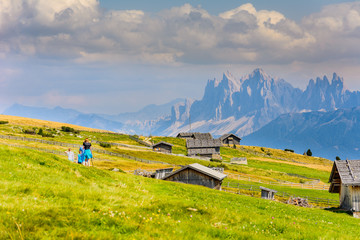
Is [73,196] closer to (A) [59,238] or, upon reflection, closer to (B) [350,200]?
(A) [59,238]

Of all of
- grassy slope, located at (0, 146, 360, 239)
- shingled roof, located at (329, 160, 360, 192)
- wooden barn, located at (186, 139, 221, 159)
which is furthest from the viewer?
wooden barn, located at (186, 139, 221, 159)

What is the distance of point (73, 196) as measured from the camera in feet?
48.6

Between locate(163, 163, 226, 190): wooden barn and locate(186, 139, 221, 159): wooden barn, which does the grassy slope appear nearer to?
locate(163, 163, 226, 190): wooden barn

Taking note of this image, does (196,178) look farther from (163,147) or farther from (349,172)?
(163,147)

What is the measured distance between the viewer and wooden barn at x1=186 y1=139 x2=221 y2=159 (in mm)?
140500

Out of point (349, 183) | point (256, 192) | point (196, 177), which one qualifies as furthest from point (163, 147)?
point (349, 183)

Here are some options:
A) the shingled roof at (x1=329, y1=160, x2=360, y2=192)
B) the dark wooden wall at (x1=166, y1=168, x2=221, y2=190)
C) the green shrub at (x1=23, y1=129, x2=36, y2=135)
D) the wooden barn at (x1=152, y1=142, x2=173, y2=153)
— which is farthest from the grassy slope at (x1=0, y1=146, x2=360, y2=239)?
the green shrub at (x1=23, y1=129, x2=36, y2=135)

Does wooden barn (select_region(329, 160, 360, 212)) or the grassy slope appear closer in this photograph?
the grassy slope

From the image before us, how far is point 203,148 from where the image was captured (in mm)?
142125

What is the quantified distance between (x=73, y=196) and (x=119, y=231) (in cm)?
485

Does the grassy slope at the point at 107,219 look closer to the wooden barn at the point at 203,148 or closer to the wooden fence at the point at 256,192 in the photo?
the wooden fence at the point at 256,192

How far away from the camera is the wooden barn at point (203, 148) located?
140500 mm

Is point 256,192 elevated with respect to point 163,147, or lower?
lower

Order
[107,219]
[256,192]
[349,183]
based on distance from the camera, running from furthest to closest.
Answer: [256,192] → [349,183] → [107,219]
